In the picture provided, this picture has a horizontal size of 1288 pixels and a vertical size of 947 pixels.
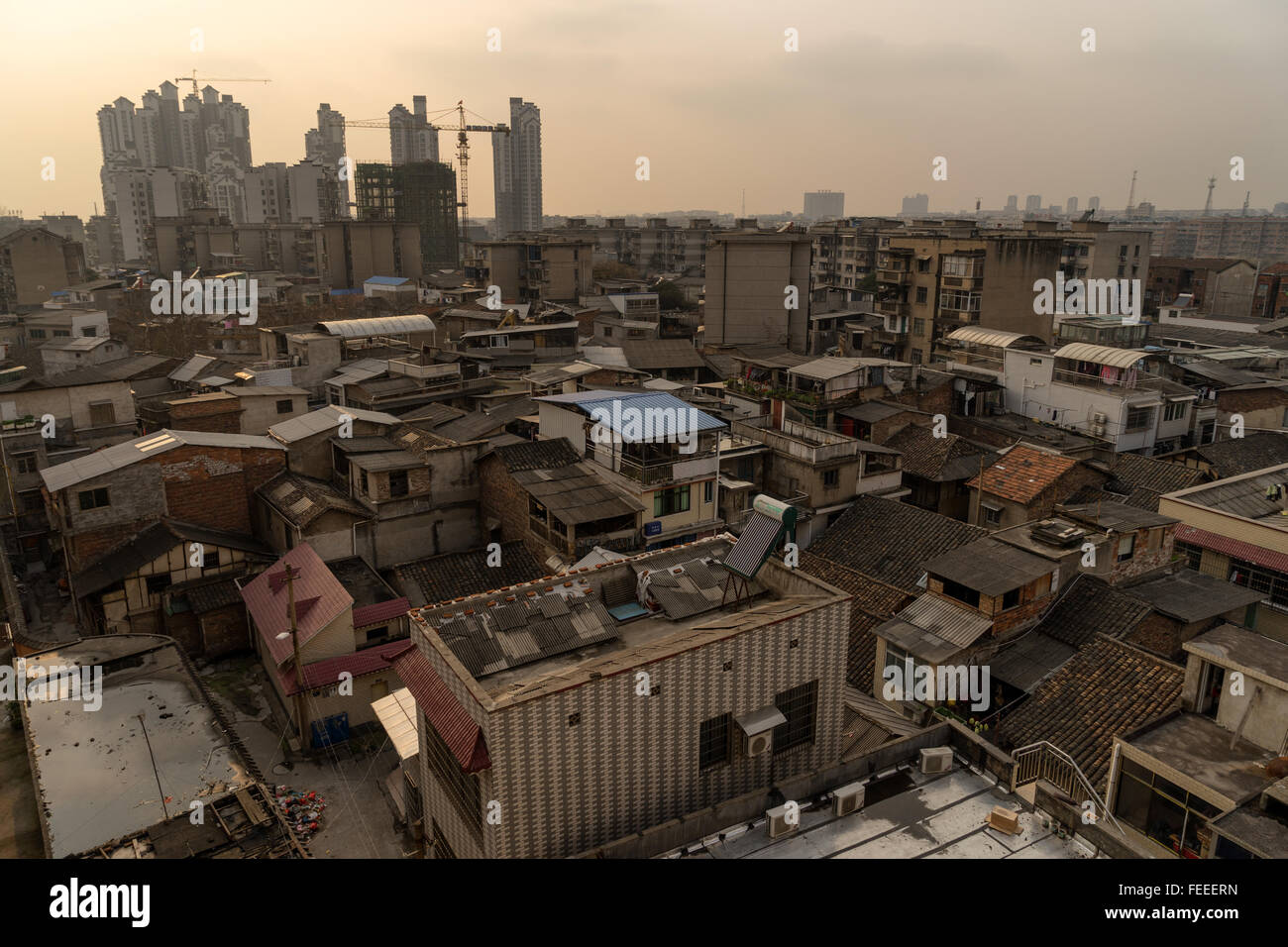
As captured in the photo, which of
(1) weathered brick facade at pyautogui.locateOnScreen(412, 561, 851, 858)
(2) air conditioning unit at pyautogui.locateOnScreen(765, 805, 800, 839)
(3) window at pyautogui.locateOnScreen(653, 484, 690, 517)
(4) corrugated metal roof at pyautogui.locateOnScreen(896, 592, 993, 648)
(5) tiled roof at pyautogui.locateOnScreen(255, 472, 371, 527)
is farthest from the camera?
(5) tiled roof at pyautogui.locateOnScreen(255, 472, 371, 527)

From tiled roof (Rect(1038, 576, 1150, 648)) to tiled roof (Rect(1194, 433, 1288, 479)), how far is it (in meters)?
13.8

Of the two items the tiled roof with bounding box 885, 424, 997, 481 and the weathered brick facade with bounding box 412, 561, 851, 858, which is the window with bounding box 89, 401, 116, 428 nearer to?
the weathered brick facade with bounding box 412, 561, 851, 858

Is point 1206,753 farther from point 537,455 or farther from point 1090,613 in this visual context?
point 537,455

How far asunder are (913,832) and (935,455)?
67.9 feet

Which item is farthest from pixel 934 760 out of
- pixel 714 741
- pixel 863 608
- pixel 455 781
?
pixel 863 608

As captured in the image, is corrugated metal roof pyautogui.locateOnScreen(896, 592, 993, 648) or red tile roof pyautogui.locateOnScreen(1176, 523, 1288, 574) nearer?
corrugated metal roof pyautogui.locateOnScreen(896, 592, 993, 648)

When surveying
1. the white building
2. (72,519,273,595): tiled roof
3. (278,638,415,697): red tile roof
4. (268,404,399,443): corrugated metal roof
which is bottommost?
(278,638,415,697): red tile roof

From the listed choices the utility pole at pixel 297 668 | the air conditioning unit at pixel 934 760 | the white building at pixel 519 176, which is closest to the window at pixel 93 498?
the utility pole at pixel 297 668

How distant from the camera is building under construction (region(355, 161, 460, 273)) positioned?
341 ft

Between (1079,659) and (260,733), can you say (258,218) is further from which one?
(1079,659)

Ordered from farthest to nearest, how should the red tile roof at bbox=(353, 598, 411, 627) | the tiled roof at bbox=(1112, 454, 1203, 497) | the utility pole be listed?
the tiled roof at bbox=(1112, 454, 1203, 497), the red tile roof at bbox=(353, 598, 411, 627), the utility pole

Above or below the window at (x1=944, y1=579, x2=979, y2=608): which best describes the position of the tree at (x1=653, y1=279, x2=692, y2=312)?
above

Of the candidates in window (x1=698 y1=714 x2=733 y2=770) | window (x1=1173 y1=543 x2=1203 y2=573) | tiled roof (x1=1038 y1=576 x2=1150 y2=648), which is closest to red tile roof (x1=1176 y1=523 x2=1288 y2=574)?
window (x1=1173 y1=543 x2=1203 y2=573)

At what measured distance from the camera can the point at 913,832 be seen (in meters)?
9.46
